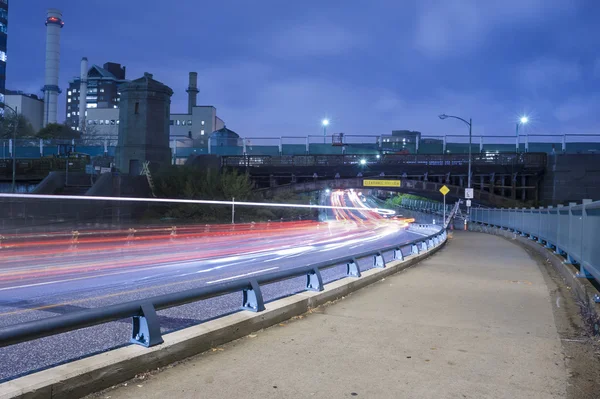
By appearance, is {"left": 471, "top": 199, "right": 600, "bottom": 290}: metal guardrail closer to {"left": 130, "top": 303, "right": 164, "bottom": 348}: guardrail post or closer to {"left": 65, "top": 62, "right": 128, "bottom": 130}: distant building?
{"left": 130, "top": 303, "right": 164, "bottom": 348}: guardrail post

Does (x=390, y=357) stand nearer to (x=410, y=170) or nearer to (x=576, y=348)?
(x=576, y=348)

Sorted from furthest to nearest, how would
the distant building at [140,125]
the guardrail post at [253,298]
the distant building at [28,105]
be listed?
the distant building at [28,105], the distant building at [140,125], the guardrail post at [253,298]

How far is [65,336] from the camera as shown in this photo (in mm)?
7391

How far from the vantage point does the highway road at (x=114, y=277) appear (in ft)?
22.9

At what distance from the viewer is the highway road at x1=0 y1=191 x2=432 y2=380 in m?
6.98

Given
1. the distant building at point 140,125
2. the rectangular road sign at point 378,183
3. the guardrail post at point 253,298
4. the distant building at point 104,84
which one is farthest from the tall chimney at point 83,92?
the guardrail post at point 253,298

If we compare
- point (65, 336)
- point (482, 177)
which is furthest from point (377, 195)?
point (65, 336)

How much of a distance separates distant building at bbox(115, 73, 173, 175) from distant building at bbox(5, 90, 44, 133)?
82859mm

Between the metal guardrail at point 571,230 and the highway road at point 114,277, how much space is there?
5711 millimetres

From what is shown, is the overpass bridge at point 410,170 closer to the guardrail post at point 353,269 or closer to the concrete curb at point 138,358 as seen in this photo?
the guardrail post at point 353,269

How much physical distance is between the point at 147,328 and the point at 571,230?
35.1ft

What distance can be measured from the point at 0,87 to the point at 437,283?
416 ft

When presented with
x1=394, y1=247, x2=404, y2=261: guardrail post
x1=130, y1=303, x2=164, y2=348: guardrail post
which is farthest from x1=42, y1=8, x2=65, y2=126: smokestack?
x1=130, y1=303, x2=164, y2=348: guardrail post

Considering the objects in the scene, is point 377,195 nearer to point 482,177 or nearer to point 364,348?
point 482,177
